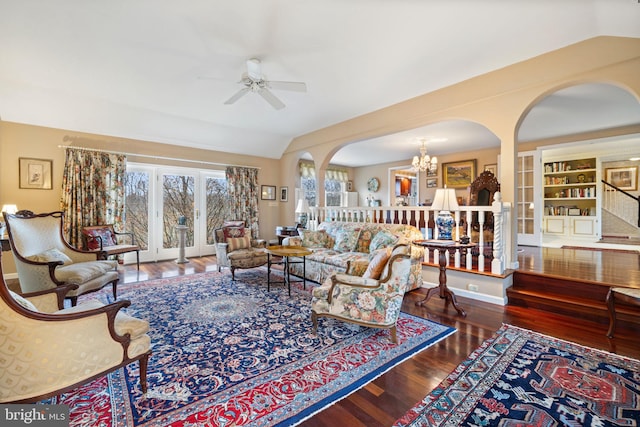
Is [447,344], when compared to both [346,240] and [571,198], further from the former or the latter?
[571,198]

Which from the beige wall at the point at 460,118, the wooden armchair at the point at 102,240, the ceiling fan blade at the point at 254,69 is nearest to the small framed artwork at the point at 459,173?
the beige wall at the point at 460,118

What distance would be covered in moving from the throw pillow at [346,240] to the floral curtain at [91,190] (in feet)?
14.2

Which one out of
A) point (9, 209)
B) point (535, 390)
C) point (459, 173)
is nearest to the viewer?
point (535, 390)

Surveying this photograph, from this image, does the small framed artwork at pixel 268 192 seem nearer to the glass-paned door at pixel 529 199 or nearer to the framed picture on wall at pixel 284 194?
the framed picture on wall at pixel 284 194

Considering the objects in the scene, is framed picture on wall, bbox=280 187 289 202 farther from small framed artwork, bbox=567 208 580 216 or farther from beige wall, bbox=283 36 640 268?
small framed artwork, bbox=567 208 580 216

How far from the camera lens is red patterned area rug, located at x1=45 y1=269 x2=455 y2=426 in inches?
62.4

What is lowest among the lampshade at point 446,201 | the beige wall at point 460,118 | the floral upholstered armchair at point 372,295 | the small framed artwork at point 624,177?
the floral upholstered armchair at point 372,295

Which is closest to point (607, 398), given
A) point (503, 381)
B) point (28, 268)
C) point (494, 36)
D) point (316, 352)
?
point (503, 381)

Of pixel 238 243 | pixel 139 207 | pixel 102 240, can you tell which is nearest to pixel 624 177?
pixel 238 243

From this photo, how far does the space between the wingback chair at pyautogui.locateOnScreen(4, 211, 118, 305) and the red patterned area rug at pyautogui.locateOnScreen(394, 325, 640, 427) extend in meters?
3.14

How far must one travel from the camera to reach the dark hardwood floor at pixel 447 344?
1595 mm

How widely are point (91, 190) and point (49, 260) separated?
276 centimetres

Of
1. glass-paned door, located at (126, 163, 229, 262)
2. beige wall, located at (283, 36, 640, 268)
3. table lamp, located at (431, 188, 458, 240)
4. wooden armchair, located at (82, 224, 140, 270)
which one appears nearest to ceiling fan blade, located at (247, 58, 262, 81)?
beige wall, located at (283, 36, 640, 268)
